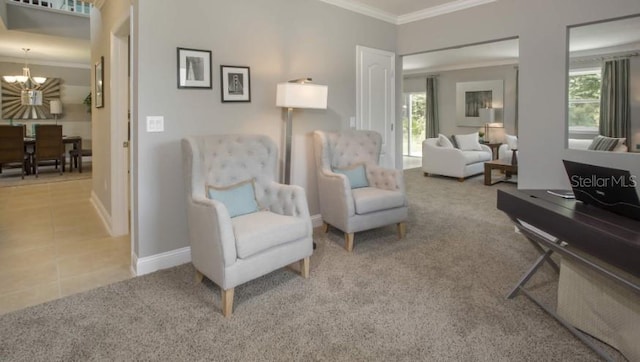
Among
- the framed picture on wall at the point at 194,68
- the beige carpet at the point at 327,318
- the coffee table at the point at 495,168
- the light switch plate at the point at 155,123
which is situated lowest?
the beige carpet at the point at 327,318

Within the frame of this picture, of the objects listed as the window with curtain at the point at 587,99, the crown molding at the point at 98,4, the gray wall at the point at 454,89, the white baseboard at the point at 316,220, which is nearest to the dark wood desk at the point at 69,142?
the crown molding at the point at 98,4

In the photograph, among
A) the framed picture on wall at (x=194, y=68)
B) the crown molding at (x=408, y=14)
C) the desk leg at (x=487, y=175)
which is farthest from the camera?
the desk leg at (x=487, y=175)

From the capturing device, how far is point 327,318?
2.15 meters

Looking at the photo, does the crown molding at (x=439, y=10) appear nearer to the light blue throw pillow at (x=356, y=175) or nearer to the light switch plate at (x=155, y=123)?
the light blue throw pillow at (x=356, y=175)

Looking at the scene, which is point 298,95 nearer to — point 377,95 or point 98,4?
point 377,95

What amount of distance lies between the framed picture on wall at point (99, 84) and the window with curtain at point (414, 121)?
844 centimetres

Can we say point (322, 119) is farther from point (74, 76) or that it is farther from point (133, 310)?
point (74, 76)

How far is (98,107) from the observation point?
4309mm

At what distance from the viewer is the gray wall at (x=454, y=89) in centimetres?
868

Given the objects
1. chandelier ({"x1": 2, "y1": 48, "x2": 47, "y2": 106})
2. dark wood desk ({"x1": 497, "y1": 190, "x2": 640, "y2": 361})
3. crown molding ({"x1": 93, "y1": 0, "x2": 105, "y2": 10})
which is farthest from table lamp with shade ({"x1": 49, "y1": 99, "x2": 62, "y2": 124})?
dark wood desk ({"x1": 497, "y1": 190, "x2": 640, "y2": 361})

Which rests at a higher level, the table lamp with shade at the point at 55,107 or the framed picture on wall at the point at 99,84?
the table lamp with shade at the point at 55,107

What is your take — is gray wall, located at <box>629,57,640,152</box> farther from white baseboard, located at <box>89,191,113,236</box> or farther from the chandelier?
the chandelier

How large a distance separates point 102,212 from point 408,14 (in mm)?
4391

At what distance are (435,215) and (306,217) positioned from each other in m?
2.36
